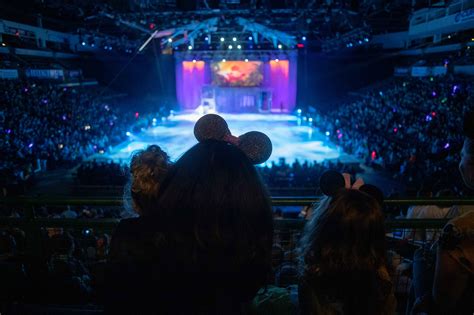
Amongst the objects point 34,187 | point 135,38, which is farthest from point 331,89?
point 34,187

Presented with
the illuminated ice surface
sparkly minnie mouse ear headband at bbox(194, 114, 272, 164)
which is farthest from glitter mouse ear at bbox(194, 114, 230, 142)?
the illuminated ice surface

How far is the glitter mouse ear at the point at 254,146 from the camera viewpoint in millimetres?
1516

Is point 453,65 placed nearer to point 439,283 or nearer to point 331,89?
point 331,89

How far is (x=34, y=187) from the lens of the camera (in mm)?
13109

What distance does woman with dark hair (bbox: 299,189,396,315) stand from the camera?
4.56 ft

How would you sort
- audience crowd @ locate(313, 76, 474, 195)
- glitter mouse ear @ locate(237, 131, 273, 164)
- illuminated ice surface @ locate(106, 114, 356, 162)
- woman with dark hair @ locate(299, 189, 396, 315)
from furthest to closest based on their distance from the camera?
illuminated ice surface @ locate(106, 114, 356, 162) < audience crowd @ locate(313, 76, 474, 195) < glitter mouse ear @ locate(237, 131, 273, 164) < woman with dark hair @ locate(299, 189, 396, 315)

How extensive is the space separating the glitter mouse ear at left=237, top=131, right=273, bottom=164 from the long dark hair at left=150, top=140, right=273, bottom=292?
0.26m

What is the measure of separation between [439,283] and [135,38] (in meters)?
30.7

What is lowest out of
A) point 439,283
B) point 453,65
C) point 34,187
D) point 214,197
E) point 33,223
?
point 34,187

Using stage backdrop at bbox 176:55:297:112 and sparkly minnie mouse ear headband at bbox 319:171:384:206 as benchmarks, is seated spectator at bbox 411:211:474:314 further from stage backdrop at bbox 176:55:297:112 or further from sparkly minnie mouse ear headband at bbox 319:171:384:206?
stage backdrop at bbox 176:55:297:112

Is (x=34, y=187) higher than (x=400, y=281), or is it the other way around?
(x=400, y=281)

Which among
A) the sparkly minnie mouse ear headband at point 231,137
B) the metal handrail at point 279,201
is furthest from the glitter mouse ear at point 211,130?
the metal handrail at point 279,201

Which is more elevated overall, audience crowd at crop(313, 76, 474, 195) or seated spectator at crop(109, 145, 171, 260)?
seated spectator at crop(109, 145, 171, 260)

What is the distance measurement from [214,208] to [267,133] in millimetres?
20715
